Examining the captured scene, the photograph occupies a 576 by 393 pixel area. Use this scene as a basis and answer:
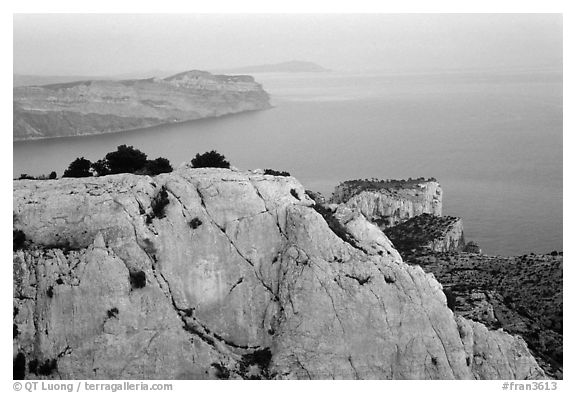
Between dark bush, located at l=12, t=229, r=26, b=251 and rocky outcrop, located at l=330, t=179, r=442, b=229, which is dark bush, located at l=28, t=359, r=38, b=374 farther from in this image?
rocky outcrop, located at l=330, t=179, r=442, b=229

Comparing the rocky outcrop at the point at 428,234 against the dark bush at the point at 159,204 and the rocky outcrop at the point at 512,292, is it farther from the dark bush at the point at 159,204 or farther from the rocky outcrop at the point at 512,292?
the dark bush at the point at 159,204

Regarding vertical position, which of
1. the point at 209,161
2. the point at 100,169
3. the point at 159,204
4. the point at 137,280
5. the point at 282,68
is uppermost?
the point at 282,68

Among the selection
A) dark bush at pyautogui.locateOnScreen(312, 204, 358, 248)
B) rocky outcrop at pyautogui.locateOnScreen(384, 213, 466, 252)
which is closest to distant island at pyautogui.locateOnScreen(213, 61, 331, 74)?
rocky outcrop at pyautogui.locateOnScreen(384, 213, 466, 252)

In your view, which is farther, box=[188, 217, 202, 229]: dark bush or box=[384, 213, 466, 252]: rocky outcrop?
box=[384, 213, 466, 252]: rocky outcrop

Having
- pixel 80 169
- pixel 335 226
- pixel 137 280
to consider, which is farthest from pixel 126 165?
pixel 335 226

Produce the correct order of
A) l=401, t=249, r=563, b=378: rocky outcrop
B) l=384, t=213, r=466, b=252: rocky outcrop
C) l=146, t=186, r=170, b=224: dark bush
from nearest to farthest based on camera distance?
l=146, t=186, r=170, b=224: dark bush
l=401, t=249, r=563, b=378: rocky outcrop
l=384, t=213, r=466, b=252: rocky outcrop

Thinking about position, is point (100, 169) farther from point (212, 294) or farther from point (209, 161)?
point (212, 294)

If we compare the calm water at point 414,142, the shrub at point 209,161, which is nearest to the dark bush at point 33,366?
the shrub at point 209,161
